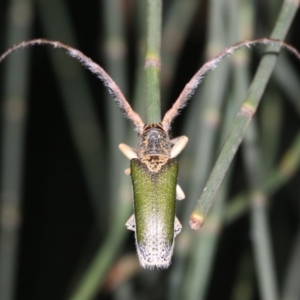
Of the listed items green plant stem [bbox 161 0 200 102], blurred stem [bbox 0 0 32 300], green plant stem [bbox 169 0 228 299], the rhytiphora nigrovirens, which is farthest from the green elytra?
green plant stem [bbox 161 0 200 102]

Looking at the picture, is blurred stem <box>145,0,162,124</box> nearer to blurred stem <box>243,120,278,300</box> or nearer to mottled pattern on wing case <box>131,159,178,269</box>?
mottled pattern on wing case <box>131,159,178,269</box>

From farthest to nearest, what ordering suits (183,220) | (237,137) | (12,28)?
(12,28), (183,220), (237,137)

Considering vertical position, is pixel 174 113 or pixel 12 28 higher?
pixel 12 28

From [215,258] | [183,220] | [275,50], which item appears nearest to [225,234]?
[215,258]

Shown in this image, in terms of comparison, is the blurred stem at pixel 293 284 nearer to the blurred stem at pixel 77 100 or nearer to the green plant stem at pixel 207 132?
the green plant stem at pixel 207 132

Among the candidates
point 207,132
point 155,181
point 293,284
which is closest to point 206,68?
point 155,181

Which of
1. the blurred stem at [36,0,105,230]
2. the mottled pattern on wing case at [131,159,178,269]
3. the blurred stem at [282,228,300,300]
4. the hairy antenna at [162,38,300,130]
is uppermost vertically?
the blurred stem at [36,0,105,230]

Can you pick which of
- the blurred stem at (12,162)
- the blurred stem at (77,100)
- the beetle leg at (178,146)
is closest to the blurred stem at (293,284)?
the blurred stem at (77,100)

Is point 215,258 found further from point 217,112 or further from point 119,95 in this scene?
point 119,95
